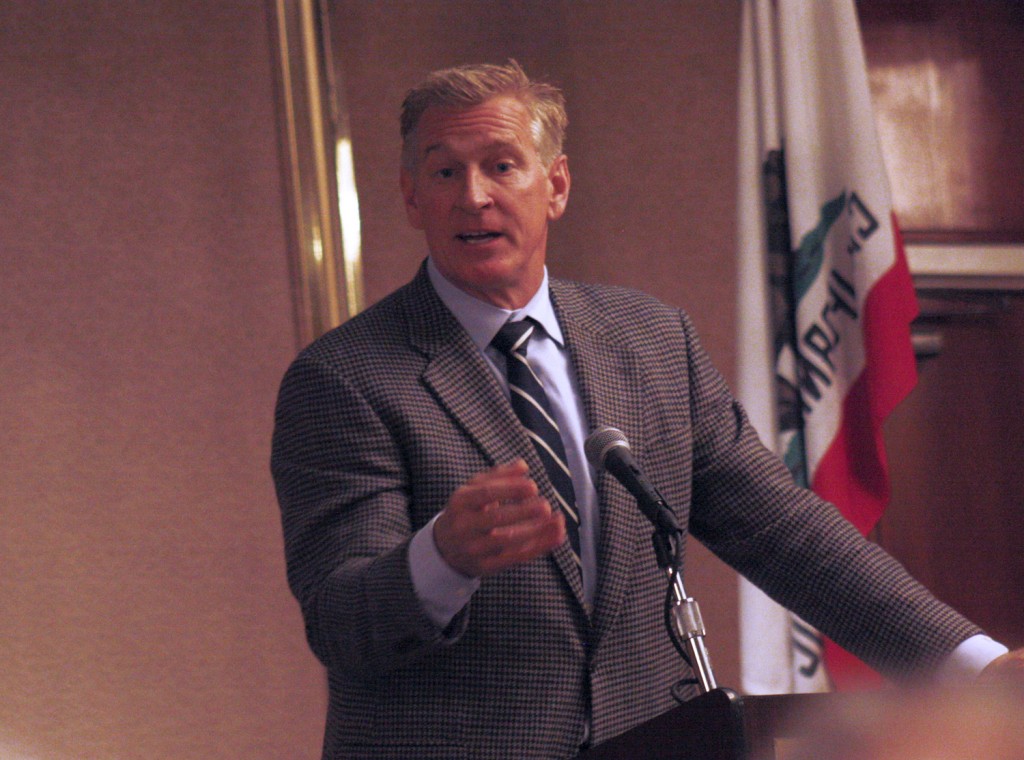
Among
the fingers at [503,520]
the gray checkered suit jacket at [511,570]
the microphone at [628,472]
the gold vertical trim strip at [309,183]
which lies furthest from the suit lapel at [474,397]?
the gold vertical trim strip at [309,183]

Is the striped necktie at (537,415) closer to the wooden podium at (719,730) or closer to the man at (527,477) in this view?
the man at (527,477)

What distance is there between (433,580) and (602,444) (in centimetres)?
24

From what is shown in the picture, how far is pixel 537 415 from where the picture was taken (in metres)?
1.57

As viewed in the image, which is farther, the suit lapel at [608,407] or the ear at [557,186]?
the ear at [557,186]

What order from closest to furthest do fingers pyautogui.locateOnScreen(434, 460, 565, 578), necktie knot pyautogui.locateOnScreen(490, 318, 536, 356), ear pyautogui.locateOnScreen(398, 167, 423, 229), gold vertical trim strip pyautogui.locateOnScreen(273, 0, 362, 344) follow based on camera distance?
fingers pyautogui.locateOnScreen(434, 460, 565, 578), necktie knot pyautogui.locateOnScreen(490, 318, 536, 356), ear pyautogui.locateOnScreen(398, 167, 423, 229), gold vertical trim strip pyautogui.locateOnScreen(273, 0, 362, 344)

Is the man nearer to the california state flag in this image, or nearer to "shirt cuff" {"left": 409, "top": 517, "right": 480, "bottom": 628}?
"shirt cuff" {"left": 409, "top": 517, "right": 480, "bottom": 628}

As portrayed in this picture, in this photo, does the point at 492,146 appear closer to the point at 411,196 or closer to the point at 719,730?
the point at 411,196

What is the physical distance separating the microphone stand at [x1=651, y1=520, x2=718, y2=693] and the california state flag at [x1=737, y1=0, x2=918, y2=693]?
160 centimetres

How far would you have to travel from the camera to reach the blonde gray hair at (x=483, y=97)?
1.71 m

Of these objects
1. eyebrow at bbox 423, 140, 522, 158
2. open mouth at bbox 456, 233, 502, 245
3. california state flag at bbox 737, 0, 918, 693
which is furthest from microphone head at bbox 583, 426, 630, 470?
california state flag at bbox 737, 0, 918, 693

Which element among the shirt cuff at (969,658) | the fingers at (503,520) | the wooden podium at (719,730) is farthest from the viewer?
the shirt cuff at (969,658)

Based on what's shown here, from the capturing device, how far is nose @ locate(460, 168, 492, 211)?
5.46 feet

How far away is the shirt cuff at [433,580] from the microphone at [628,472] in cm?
19

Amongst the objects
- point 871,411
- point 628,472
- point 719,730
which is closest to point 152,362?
point 871,411
